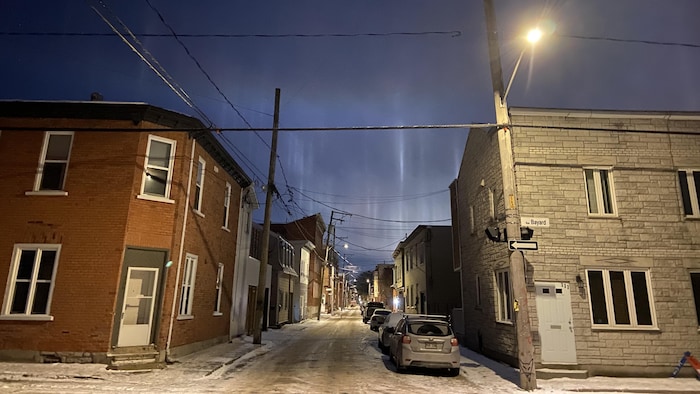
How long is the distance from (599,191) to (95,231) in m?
15.4

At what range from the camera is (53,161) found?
525 inches

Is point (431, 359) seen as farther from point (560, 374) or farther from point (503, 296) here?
point (503, 296)

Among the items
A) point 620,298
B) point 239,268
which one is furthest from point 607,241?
point 239,268

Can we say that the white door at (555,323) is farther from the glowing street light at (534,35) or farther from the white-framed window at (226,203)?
the white-framed window at (226,203)

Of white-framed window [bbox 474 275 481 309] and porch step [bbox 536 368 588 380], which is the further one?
white-framed window [bbox 474 275 481 309]

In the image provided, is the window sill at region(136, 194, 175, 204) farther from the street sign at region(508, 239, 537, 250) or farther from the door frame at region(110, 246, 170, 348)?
the street sign at region(508, 239, 537, 250)

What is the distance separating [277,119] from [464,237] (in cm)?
1036

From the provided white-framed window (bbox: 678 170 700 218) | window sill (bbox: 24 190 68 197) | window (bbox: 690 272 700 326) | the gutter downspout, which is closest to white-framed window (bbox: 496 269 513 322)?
window (bbox: 690 272 700 326)

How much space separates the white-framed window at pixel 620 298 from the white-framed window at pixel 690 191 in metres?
2.58

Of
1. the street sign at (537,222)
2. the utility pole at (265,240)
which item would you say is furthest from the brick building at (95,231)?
the street sign at (537,222)

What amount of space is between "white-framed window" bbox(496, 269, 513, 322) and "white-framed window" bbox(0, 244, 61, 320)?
13700 millimetres

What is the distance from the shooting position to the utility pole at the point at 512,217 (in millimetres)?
10258

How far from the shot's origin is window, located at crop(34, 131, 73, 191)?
13.2 metres

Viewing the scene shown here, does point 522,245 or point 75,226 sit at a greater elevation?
point 75,226
